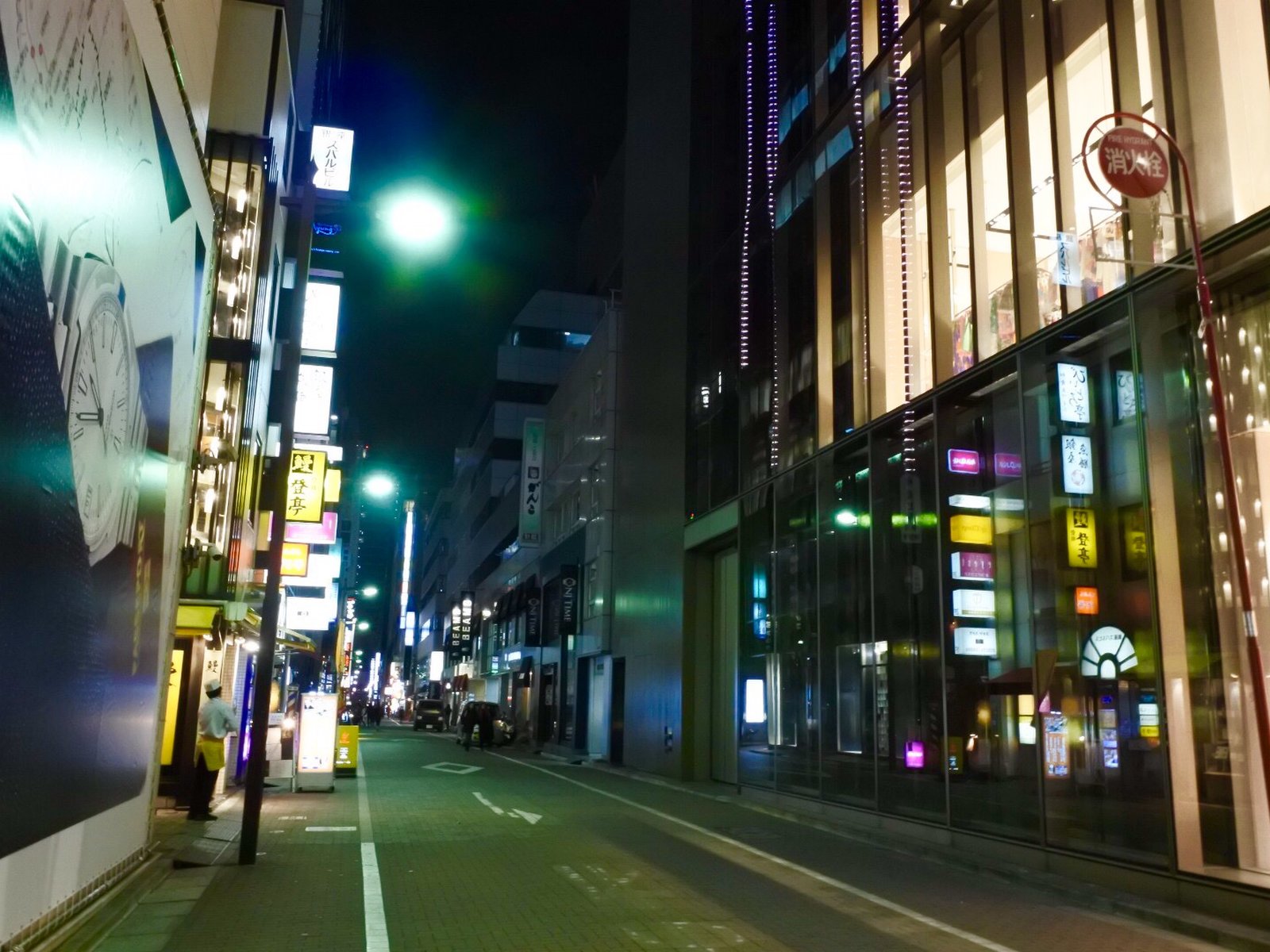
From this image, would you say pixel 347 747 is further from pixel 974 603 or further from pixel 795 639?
pixel 974 603

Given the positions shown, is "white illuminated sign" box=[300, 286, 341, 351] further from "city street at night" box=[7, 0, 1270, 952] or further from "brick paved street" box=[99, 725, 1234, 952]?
"brick paved street" box=[99, 725, 1234, 952]

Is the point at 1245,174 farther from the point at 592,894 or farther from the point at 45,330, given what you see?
the point at 45,330

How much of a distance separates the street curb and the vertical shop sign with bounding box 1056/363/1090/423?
203 inches

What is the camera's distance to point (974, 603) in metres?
14.4

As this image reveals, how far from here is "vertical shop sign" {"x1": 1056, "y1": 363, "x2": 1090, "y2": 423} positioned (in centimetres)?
1244

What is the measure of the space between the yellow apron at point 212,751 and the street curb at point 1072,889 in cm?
877

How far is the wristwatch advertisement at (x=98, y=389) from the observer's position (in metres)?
6.35

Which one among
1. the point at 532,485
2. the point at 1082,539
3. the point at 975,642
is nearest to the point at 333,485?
the point at 975,642

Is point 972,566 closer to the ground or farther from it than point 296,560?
closer to the ground

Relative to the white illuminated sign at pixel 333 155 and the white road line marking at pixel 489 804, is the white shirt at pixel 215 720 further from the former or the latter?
the white illuminated sign at pixel 333 155

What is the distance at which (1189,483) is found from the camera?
1088 cm

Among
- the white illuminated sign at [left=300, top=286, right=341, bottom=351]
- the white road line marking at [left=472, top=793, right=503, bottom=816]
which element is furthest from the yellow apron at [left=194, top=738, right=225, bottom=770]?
the white illuminated sign at [left=300, top=286, right=341, bottom=351]

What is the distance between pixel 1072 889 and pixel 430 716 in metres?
52.9

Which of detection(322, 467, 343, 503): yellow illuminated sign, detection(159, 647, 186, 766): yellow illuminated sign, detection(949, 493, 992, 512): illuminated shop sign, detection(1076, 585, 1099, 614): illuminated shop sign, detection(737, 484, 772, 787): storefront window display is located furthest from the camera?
detection(322, 467, 343, 503): yellow illuminated sign
